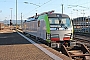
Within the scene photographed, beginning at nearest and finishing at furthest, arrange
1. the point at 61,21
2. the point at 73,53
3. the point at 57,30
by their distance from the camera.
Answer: the point at 73,53 < the point at 57,30 < the point at 61,21

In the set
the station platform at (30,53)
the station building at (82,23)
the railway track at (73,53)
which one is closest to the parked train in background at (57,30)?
the railway track at (73,53)

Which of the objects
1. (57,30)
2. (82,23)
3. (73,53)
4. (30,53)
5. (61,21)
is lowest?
(73,53)

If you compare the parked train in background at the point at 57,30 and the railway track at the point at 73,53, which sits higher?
the parked train in background at the point at 57,30

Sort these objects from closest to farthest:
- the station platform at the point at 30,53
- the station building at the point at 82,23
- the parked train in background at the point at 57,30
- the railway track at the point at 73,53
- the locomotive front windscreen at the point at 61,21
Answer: the station platform at the point at 30,53 < the railway track at the point at 73,53 < the parked train in background at the point at 57,30 < the locomotive front windscreen at the point at 61,21 < the station building at the point at 82,23

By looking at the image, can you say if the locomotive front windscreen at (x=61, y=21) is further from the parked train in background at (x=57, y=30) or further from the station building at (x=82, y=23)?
the station building at (x=82, y=23)

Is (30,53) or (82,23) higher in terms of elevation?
(82,23)

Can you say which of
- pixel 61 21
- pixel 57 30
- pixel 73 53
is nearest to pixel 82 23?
pixel 61 21

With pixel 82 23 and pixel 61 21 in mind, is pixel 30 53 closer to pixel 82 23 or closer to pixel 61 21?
pixel 61 21

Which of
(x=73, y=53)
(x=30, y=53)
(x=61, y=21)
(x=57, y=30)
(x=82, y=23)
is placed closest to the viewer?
(x=30, y=53)

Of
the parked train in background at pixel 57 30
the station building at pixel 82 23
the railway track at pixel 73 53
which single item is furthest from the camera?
the station building at pixel 82 23

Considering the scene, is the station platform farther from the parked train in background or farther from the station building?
the station building

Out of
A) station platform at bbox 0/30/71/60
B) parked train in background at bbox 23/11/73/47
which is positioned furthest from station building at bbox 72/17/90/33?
station platform at bbox 0/30/71/60

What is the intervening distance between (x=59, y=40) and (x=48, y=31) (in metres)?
1.05

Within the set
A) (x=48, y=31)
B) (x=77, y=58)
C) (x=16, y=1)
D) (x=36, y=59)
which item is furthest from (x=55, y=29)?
(x=16, y=1)
